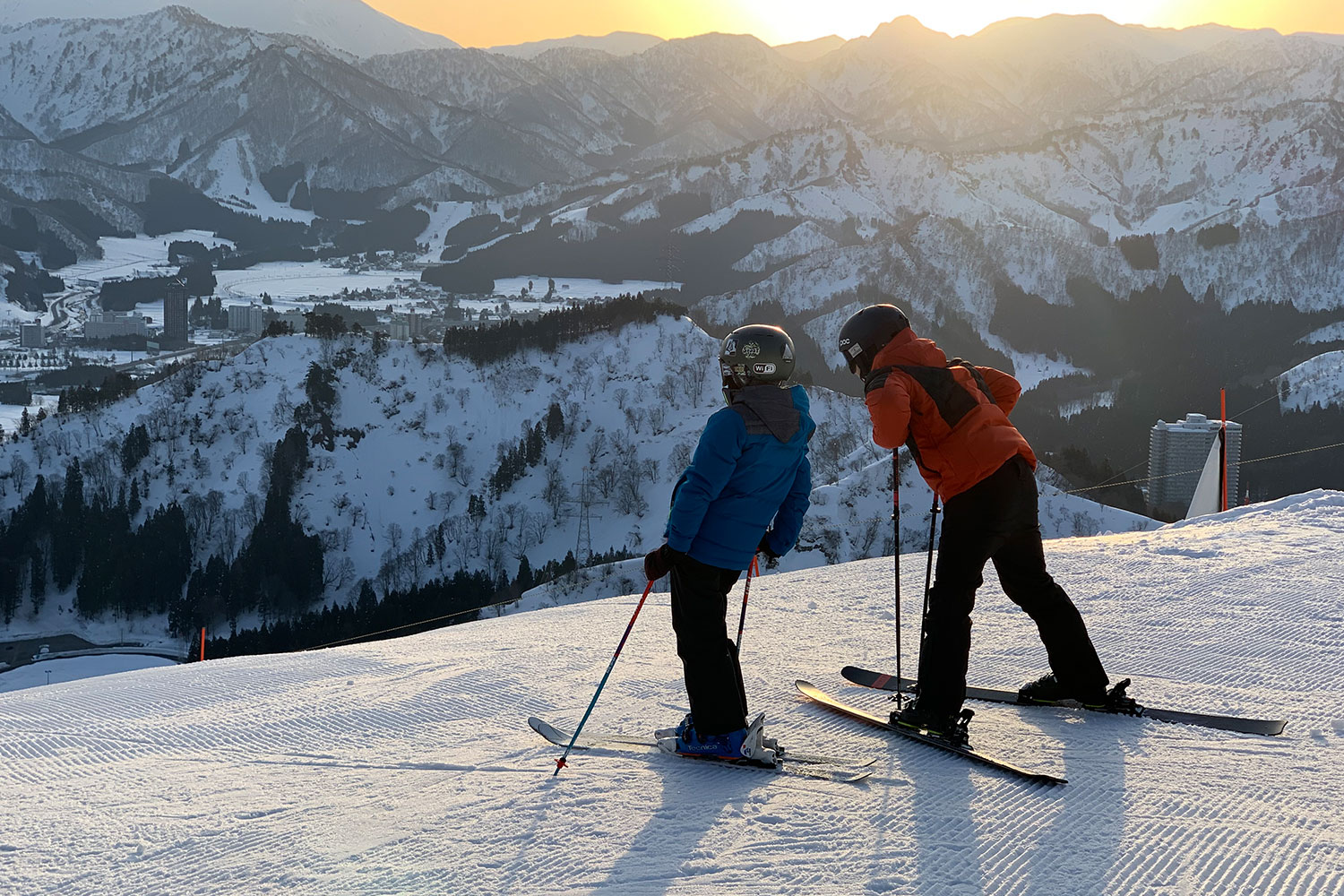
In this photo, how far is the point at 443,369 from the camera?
90.0 meters

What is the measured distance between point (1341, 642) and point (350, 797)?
17.5 feet

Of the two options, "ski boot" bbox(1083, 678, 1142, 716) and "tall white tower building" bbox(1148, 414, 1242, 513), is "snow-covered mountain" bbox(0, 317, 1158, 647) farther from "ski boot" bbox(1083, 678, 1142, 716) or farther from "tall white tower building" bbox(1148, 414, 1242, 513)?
"ski boot" bbox(1083, 678, 1142, 716)

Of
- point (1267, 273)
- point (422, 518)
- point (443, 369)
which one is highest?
point (1267, 273)

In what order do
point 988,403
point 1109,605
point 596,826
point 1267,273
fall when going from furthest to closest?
1. point 1267,273
2. point 1109,605
3. point 988,403
4. point 596,826

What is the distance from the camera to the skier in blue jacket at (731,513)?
3.90m

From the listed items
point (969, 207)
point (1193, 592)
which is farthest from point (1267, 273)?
point (1193, 592)

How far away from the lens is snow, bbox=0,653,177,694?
5638 cm

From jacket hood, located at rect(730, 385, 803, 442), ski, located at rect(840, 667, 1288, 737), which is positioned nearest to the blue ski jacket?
jacket hood, located at rect(730, 385, 803, 442)

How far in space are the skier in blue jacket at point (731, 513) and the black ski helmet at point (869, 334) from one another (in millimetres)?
427

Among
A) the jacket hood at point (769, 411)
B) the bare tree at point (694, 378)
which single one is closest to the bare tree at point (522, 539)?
the bare tree at point (694, 378)

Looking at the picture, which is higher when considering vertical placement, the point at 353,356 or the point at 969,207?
the point at 969,207

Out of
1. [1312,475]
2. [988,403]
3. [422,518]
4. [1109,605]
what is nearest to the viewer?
[988,403]

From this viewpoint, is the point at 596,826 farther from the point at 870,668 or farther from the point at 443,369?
the point at 443,369

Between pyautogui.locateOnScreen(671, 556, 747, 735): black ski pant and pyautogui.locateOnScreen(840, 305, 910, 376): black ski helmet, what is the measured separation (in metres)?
1.06
